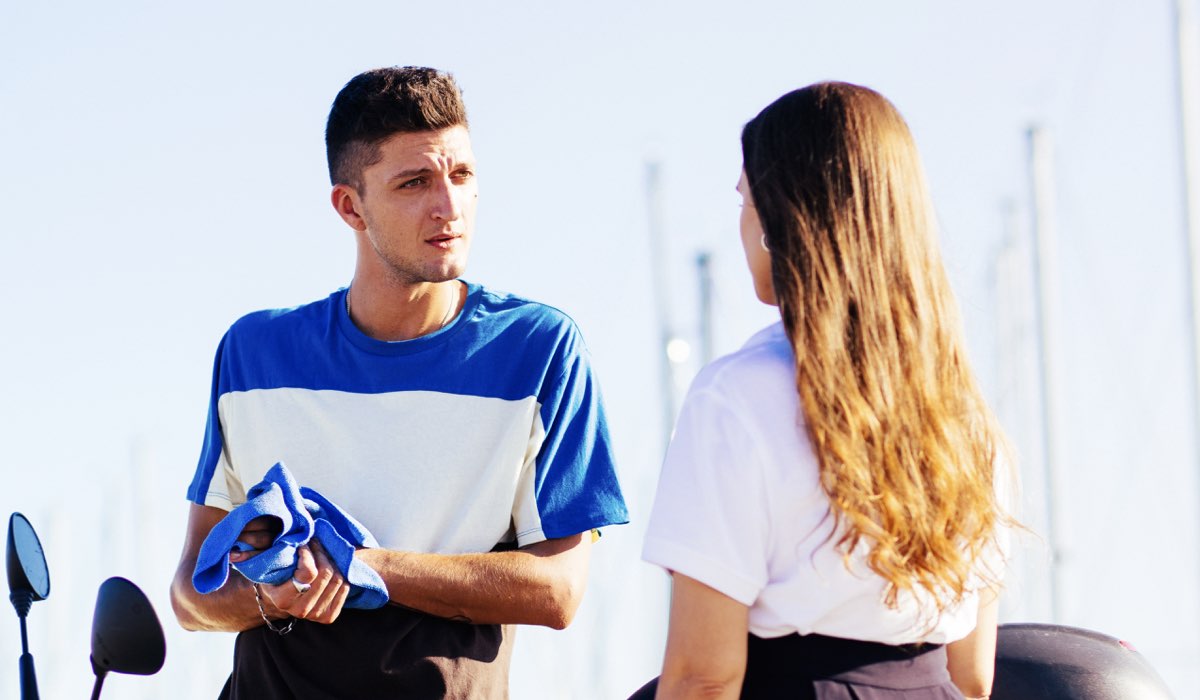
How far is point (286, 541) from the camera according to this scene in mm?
3588

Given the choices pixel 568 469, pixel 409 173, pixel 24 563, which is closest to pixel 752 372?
pixel 568 469

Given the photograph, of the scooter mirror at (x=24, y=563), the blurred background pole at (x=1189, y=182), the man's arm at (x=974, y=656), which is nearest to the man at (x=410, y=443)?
the scooter mirror at (x=24, y=563)

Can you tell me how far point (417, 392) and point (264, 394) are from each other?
1.35ft

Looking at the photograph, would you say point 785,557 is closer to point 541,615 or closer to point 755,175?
point 755,175

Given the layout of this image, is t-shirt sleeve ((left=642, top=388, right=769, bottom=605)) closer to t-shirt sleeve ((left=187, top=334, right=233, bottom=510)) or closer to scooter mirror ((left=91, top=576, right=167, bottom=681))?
scooter mirror ((left=91, top=576, right=167, bottom=681))

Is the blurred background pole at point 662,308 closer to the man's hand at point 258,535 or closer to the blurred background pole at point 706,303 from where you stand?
the blurred background pole at point 706,303

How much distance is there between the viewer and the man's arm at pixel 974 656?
328 cm

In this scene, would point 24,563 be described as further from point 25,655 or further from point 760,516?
point 760,516

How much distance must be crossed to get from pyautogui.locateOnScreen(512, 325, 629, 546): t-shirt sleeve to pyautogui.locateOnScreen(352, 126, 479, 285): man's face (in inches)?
15.6

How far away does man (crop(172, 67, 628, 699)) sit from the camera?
3.81 metres

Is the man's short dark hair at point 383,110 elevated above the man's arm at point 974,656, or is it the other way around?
the man's short dark hair at point 383,110

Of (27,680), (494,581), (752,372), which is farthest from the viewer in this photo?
(494,581)

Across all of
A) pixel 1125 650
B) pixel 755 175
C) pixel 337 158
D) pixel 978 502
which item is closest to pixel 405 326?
pixel 337 158

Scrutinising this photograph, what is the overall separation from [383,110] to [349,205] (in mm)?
294
